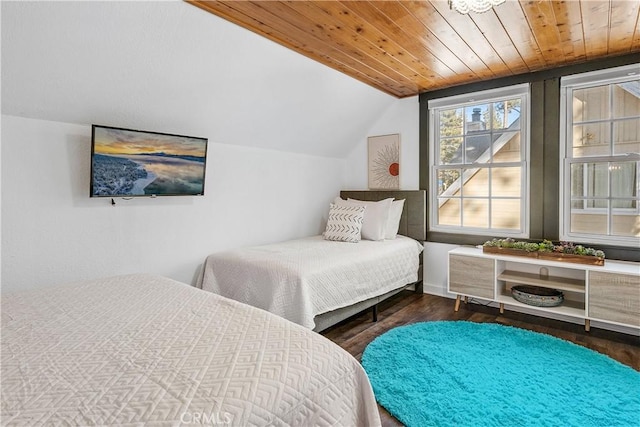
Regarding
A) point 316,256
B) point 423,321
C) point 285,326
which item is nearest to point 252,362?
point 285,326

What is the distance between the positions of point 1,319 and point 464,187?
3.91 meters

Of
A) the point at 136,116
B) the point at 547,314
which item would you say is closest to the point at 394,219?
the point at 547,314

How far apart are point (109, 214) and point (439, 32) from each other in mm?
2744

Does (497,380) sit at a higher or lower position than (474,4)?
lower

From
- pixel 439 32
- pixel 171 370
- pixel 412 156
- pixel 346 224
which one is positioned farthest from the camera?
pixel 412 156

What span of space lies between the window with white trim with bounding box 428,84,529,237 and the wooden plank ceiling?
0.41 m

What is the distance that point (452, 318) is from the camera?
328 centimetres

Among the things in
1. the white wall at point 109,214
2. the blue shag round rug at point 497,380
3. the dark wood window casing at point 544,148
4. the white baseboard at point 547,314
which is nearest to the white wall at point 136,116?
the white wall at point 109,214

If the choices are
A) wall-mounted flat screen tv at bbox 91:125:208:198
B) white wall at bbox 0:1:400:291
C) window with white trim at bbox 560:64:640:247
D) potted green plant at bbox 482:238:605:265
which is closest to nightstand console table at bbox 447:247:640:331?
potted green plant at bbox 482:238:605:265

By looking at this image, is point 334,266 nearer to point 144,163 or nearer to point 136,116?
point 144,163

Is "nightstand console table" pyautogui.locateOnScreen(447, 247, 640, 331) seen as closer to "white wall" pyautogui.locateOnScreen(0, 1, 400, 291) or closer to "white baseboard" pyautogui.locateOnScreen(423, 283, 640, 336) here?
"white baseboard" pyautogui.locateOnScreen(423, 283, 640, 336)

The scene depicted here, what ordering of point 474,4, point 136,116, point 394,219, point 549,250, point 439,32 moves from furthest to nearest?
point 394,219
point 549,250
point 136,116
point 439,32
point 474,4

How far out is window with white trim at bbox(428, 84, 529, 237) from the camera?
3523 mm

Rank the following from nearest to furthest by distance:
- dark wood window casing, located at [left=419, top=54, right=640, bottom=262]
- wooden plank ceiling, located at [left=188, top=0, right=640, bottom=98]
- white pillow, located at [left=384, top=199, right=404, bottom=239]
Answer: wooden plank ceiling, located at [left=188, top=0, right=640, bottom=98] → dark wood window casing, located at [left=419, top=54, right=640, bottom=262] → white pillow, located at [left=384, top=199, right=404, bottom=239]
